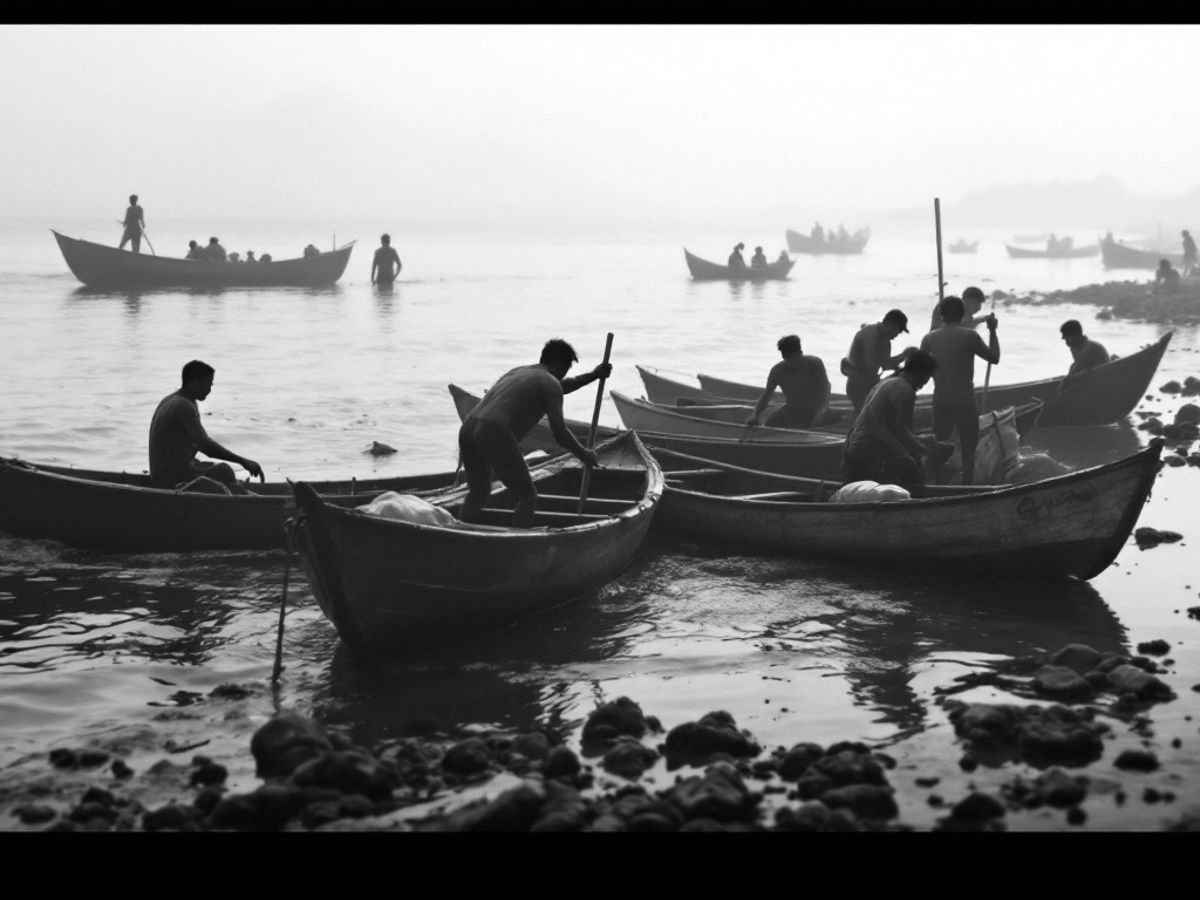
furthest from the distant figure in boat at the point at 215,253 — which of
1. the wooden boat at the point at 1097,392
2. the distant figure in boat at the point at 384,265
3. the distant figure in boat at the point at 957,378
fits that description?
the distant figure in boat at the point at 957,378

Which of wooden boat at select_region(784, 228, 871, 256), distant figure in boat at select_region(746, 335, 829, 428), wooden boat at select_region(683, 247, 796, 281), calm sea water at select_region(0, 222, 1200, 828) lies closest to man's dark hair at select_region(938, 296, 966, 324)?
distant figure in boat at select_region(746, 335, 829, 428)

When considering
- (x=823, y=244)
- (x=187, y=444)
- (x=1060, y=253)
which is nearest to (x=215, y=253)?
(x=187, y=444)

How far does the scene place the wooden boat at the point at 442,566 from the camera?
7.27 meters

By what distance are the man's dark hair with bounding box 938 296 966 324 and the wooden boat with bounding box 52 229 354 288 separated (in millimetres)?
27234

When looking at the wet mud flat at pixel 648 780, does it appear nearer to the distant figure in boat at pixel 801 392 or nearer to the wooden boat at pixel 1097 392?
the distant figure in boat at pixel 801 392

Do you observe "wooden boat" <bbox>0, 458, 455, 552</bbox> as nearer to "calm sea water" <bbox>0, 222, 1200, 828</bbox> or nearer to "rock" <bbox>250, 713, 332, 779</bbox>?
"calm sea water" <bbox>0, 222, 1200, 828</bbox>

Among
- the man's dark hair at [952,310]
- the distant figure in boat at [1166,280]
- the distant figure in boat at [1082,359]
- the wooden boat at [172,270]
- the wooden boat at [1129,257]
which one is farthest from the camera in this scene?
the wooden boat at [1129,257]

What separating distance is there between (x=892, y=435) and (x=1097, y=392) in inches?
289

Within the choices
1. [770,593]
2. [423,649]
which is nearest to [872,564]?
[770,593]

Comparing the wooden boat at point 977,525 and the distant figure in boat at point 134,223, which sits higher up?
the distant figure in boat at point 134,223

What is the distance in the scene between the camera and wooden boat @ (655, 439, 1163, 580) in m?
8.91

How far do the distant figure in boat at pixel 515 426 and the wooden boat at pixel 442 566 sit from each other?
0.83ft

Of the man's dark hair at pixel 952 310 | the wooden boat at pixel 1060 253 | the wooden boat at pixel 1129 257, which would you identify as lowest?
the man's dark hair at pixel 952 310

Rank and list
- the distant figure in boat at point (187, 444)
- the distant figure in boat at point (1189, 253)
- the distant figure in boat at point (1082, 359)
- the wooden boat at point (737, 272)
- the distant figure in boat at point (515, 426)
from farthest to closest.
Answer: the wooden boat at point (737, 272), the distant figure in boat at point (1189, 253), the distant figure in boat at point (1082, 359), the distant figure in boat at point (187, 444), the distant figure in boat at point (515, 426)
